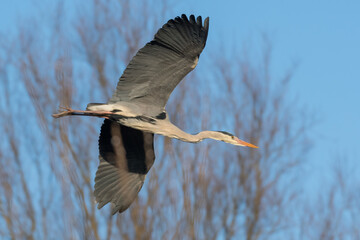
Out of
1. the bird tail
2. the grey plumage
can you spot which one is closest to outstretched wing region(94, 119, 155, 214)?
the grey plumage

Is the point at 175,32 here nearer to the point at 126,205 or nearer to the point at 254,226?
the point at 126,205

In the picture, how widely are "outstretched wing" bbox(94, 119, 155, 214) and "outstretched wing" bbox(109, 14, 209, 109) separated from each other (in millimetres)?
466

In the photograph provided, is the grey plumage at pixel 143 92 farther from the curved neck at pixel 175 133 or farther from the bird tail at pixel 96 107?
the curved neck at pixel 175 133


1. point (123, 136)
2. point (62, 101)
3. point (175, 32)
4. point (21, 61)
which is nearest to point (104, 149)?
point (123, 136)

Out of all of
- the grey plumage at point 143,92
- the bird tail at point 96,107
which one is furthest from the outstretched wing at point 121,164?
the bird tail at point 96,107

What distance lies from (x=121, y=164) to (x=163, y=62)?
1.14 metres

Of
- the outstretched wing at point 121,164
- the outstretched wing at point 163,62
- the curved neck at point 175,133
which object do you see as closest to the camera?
the outstretched wing at point 163,62

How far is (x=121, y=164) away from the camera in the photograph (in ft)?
19.9

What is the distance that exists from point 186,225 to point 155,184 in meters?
1.02

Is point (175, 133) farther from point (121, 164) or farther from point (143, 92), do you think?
point (121, 164)

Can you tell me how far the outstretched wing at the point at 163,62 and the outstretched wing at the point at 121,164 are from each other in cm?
47

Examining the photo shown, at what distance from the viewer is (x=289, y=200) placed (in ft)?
36.4

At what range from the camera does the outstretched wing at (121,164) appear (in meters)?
5.99

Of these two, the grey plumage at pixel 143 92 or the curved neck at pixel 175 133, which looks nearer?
the grey plumage at pixel 143 92
